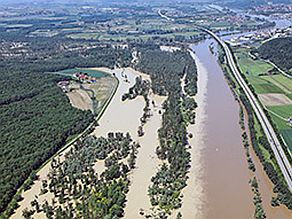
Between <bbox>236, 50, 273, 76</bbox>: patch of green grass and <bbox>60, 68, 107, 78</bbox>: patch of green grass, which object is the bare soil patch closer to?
<bbox>236, 50, 273, 76</bbox>: patch of green grass

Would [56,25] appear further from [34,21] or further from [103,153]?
[103,153]

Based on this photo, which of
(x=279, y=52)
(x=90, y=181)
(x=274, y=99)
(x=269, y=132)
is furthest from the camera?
(x=279, y=52)

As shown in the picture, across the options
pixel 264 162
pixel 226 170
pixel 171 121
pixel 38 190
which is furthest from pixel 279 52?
pixel 38 190

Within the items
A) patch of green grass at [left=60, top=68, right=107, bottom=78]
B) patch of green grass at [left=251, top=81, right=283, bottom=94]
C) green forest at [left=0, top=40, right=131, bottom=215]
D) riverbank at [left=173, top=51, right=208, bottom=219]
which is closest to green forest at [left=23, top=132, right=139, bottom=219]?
green forest at [left=0, top=40, right=131, bottom=215]

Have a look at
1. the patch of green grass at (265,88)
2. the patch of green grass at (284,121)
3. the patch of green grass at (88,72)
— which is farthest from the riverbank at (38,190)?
the patch of green grass at (88,72)

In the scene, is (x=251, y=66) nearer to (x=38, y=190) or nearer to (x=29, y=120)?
(x=29, y=120)

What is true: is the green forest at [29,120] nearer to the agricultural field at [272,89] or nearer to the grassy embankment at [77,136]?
the grassy embankment at [77,136]
